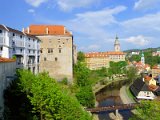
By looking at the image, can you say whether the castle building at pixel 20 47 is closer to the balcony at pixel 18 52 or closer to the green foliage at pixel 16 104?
the balcony at pixel 18 52

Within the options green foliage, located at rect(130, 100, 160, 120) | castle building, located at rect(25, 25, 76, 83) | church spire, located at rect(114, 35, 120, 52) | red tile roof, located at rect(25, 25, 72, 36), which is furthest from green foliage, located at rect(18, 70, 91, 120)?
church spire, located at rect(114, 35, 120, 52)

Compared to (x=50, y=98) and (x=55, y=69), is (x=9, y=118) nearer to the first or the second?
(x=50, y=98)

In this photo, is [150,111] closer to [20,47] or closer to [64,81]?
[20,47]

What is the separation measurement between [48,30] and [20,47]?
1315 centimetres

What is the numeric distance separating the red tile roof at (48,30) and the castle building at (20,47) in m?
3.39

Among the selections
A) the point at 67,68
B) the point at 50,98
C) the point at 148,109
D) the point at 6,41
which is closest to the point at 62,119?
the point at 50,98

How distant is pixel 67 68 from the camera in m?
52.4

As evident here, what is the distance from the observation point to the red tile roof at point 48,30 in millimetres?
52781

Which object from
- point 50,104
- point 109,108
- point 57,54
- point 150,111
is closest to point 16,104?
point 50,104

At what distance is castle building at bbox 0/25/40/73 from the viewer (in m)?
35.7

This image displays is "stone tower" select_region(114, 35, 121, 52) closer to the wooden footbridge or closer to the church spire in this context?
the church spire

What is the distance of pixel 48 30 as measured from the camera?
176 feet

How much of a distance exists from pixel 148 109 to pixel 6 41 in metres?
18.1

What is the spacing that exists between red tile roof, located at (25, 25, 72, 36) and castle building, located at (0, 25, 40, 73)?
11.1ft
